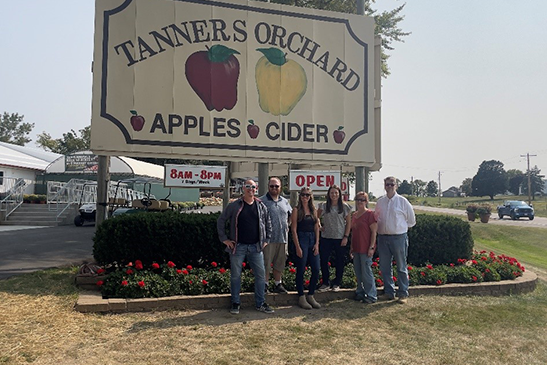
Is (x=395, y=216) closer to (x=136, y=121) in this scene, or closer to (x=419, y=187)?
(x=136, y=121)

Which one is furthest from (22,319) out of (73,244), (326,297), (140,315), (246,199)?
(73,244)

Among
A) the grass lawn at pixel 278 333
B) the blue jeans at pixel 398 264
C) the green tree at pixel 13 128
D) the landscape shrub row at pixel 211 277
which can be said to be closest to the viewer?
the grass lawn at pixel 278 333

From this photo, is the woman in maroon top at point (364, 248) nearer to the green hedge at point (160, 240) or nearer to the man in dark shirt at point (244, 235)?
the green hedge at point (160, 240)

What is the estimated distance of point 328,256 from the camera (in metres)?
6.24

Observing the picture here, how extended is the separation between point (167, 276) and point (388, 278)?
3146mm

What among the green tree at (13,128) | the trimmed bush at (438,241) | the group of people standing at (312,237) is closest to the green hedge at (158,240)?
the group of people standing at (312,237)

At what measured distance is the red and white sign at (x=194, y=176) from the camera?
320 inches

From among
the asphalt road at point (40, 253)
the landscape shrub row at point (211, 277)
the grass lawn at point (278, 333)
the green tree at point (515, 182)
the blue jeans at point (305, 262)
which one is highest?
the green tree at point (515, 182)

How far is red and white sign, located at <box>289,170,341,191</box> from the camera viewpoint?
28.3ft

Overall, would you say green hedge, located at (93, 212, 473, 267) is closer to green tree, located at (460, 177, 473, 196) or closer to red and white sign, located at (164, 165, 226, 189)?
red and white sign, located at (164, 165, 226, 189)

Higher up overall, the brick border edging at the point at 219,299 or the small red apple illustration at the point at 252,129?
the small red apple illustration at the point at 252,129

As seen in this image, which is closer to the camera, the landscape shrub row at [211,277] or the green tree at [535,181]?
the landscape shrub row at [211,277]

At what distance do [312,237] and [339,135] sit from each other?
3471 millimetres

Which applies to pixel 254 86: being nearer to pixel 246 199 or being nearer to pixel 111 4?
pixel 111 4
